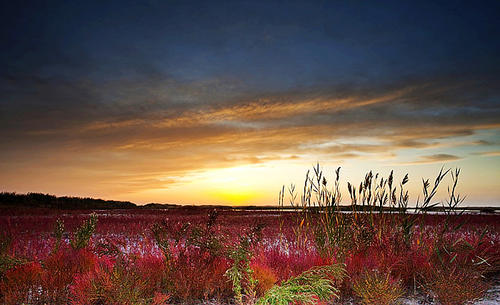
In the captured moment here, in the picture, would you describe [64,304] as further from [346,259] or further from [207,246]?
[346,259]

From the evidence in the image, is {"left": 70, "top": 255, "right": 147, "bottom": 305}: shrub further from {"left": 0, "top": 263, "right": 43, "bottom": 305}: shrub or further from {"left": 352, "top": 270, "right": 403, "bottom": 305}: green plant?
{"left": 352, "top": 270, "right": 403, "bottom": 305}: green plant

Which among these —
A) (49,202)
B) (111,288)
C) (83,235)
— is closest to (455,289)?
(111,288)

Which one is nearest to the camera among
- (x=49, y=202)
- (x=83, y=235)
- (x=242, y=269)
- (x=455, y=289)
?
(x=242, y=269)

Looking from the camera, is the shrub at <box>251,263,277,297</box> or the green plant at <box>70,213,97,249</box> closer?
the shrub at <box>251,263,277,297</box>

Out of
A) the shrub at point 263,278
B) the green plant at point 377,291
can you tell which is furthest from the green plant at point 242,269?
the green plant at point 377,291

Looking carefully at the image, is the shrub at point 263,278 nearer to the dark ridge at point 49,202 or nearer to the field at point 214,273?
the field at point 214,273

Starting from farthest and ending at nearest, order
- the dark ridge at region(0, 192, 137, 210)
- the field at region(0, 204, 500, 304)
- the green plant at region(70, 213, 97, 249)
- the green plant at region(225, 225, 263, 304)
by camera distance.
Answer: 1. the dark ridge at region(0, 192, 137, 210)
2. the green plant at region(70, 213, 97, 249)
3. the field at region(0, 204, 500, 304)
4. the green plant at region(225, 225, 263, 304)

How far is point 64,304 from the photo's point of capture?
4555 mm

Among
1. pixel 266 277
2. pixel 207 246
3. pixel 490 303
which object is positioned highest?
pixel 207 246

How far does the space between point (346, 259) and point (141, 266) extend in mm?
3163

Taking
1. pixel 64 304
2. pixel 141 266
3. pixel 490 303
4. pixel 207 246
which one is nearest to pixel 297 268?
pixel 207 246

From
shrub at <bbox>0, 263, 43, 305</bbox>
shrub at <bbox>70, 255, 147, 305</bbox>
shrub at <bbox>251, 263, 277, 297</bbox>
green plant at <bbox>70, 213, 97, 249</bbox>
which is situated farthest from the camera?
green plant at <bbox>70, 213, 97, 249</bbox>

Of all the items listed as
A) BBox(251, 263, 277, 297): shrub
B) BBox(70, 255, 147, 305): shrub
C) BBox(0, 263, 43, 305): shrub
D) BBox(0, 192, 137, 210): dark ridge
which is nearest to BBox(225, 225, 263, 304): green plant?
BBox(251, 263, 277, 297): shrub

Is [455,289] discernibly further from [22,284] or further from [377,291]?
[22,284]
